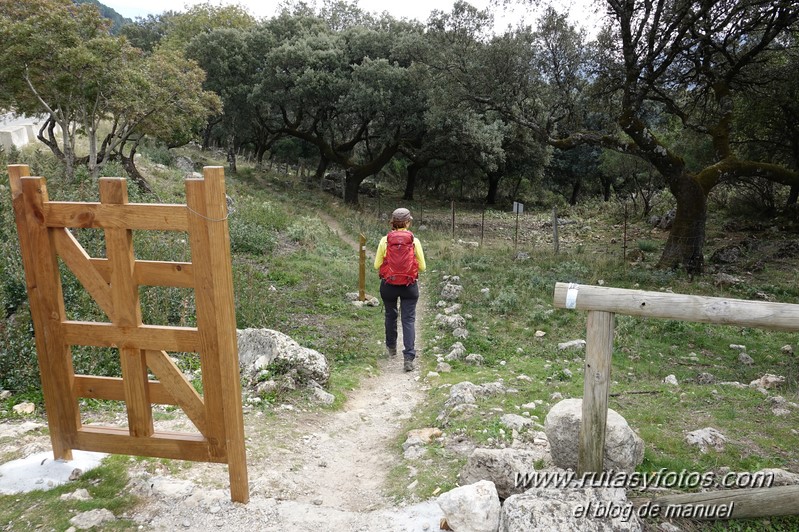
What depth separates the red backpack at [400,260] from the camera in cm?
682

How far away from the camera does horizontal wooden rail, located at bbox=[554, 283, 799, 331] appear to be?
3.01 meters

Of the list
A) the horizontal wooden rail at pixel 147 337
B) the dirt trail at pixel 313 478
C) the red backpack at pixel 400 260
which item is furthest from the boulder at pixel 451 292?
the horizontal wooden rail at pixel 147 337

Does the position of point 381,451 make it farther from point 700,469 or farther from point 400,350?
point 400,350

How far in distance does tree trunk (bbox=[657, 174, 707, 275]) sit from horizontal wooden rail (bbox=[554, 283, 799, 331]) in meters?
11.5

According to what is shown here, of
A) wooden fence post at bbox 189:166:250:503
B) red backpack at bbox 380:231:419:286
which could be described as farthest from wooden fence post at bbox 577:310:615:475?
red backpack at bbox 380:231:419:286

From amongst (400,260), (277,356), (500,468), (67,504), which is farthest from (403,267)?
(67,504)

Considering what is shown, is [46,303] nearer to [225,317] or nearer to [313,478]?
[225,317]

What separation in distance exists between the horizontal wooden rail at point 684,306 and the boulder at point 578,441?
82 centimetres

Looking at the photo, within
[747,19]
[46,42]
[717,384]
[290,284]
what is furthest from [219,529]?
[747,19]

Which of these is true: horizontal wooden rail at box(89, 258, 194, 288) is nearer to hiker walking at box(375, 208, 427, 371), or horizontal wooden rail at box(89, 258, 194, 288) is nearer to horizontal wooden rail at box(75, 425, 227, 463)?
horizontal wooden rail at box(75, 425, 227, 463)

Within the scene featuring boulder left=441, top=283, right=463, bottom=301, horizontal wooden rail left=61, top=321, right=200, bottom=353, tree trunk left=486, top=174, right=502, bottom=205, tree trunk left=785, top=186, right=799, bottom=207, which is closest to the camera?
horizontal wooden rail left=61, top=321, right=200, bottom=353

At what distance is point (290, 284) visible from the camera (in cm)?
1067

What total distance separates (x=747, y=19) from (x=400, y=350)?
11.9 meters

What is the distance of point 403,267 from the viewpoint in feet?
22.7
